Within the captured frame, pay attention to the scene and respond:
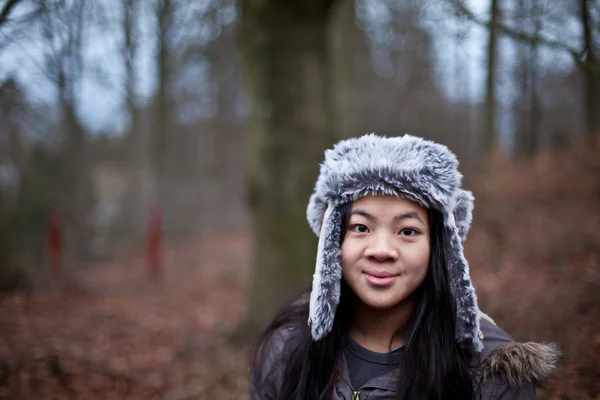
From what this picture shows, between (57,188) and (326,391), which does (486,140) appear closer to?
(326,391)

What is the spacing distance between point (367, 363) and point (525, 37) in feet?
9.03

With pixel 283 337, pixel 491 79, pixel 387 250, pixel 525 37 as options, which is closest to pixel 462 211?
pixel 387 250

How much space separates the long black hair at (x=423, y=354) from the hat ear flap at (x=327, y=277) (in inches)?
2.1

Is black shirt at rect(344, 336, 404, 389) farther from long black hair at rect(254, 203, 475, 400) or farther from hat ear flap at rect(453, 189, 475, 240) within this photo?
hat ear flap at rect(453, 189, 475, 240)

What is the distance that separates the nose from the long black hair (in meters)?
0.18

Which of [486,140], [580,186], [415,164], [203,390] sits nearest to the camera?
[415,164]

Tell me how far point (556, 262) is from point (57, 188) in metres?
12.1

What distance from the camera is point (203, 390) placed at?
455 centimetres

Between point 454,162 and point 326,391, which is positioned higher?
point 454,162

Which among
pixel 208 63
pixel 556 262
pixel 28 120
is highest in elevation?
pixel 208 63

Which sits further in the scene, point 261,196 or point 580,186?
point 580,186

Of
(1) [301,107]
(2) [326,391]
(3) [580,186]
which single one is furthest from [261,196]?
(3) [580,186]

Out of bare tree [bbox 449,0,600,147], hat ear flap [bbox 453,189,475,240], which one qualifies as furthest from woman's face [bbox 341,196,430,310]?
bare tree [bbox 449,0,600,147]

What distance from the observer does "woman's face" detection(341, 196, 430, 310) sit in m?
2.21
